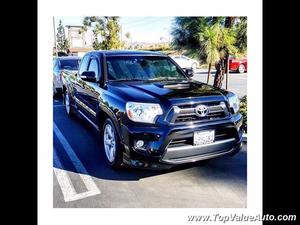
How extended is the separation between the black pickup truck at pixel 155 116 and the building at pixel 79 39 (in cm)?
44

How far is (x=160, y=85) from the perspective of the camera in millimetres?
3668

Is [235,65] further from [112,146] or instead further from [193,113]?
[112,146]

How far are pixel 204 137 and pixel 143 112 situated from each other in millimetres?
688

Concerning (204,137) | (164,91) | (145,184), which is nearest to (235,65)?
(164,91)

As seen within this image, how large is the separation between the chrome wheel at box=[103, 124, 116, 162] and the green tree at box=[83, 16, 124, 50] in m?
1.24

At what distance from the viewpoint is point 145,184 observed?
11.3 feet

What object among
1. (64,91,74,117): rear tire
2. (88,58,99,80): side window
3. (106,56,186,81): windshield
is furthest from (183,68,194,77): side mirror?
(64,91,74,117): rear tire

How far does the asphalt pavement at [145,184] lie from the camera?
329 centimetres

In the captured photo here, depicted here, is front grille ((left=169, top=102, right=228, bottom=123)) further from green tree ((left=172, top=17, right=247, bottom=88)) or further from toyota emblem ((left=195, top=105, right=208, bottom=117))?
green tree ((left=172, top=17, right=247, bottom=88))

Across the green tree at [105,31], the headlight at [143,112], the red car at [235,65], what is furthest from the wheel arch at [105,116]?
the red car at [235,65]
